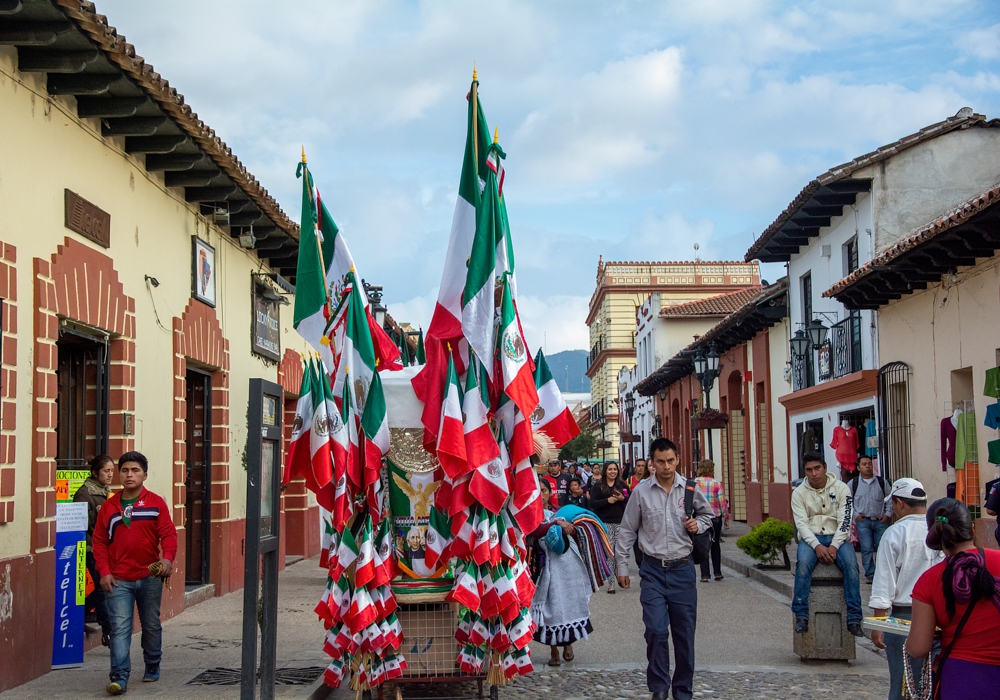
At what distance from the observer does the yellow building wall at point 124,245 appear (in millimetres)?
8328

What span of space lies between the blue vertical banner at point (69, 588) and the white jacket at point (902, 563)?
5.96m

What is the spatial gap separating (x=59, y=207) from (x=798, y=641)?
23.2 feet

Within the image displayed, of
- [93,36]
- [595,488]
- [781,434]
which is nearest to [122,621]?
[93,36]

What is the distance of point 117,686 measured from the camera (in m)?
7.70

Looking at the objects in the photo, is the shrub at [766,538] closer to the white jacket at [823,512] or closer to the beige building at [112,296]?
the white jacket at [823,512]

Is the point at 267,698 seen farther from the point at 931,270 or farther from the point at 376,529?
the point at 931,270

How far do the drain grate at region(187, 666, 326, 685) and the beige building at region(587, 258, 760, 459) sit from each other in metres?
52.6

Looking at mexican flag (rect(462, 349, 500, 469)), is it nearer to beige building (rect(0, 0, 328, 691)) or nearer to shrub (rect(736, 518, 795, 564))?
beige building (rect(0, 0, 328, 691))

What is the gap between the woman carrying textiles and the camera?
9219 millimetres

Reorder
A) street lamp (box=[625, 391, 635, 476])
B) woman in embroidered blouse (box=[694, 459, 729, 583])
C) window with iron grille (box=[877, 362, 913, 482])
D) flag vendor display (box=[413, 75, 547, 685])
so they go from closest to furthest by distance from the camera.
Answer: flag vendor display (box=[413, 75, 547, 685]) → woman in embroidered blouse (box=[694, 459, 729, 583]) → window with iron grille (box=[877, 362, 913, 482]) → street lamp (box=[625, 391, 635, 476])

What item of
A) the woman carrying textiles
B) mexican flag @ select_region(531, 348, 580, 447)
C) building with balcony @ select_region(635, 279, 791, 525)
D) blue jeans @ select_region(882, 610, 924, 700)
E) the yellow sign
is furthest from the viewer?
building with balcony @ select_region(635, 279, 791, 525)

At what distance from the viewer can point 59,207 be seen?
9133 millimetres

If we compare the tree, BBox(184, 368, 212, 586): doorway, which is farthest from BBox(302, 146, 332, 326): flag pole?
the tree

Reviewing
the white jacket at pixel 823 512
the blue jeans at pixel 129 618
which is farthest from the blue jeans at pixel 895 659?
Result: the blue jeans at pixel 129 618
